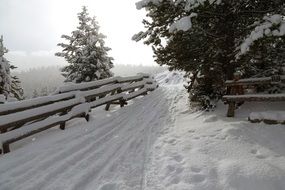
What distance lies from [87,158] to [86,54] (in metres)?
20.3

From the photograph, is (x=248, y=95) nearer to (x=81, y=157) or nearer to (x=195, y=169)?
(x=195, y=169)

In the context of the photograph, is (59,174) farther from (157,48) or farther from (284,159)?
(157,48)

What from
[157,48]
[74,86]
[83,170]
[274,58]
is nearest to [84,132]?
[74,86]

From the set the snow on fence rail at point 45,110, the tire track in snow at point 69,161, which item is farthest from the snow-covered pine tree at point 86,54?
the tire track in snow at point 69,161

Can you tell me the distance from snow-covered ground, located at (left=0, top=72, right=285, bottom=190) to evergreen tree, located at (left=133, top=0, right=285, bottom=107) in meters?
1.70

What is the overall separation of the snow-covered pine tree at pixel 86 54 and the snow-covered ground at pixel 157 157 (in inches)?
640

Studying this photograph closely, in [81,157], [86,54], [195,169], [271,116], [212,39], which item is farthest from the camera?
[86,54]

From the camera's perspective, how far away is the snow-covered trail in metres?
5.80

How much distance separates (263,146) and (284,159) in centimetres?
77

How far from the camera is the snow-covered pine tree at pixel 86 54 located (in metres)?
26.0

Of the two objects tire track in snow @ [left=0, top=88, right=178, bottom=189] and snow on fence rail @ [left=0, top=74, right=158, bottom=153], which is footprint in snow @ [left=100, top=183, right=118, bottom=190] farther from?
snow on fence rail @ [left=0, top=74, right=158, bottom=153]

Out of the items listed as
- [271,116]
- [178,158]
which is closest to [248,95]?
[271,116]

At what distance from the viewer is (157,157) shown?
22.2 ft

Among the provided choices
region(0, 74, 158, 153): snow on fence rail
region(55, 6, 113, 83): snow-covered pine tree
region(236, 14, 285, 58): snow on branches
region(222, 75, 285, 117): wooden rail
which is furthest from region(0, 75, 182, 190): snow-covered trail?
region(55, 6, 113, 83): snow-covered pine tree
